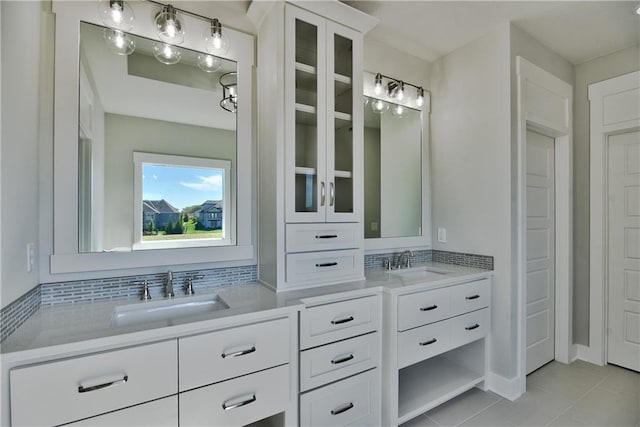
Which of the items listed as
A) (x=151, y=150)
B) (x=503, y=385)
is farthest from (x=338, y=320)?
(x=503, y=385)

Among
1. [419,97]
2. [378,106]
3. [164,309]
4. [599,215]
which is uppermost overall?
[419,97]

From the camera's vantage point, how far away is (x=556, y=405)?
207 cm

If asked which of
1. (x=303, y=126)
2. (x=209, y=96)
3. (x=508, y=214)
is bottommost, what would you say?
(x=508, y=214)

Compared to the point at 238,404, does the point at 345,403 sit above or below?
below

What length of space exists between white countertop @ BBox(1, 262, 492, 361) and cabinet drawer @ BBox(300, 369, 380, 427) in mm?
451

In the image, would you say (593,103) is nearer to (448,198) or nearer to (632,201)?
(632,201)

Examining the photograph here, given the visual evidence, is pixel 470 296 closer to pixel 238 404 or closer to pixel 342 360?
pixel 342 360

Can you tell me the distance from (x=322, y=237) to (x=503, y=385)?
169 centimetres

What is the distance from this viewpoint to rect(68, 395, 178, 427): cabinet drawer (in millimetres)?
1060

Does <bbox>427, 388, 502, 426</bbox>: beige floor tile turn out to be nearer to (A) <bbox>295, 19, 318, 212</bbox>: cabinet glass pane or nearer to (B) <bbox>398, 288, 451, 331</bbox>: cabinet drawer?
(B) <bbox>398, 288, 451, 331</bbox>: cabinet drawer

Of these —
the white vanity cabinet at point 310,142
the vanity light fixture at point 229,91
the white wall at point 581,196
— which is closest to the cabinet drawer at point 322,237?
the white vanity cabinet at point 310,142

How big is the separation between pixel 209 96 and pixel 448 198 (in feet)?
6.44

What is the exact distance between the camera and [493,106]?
7.32 feet

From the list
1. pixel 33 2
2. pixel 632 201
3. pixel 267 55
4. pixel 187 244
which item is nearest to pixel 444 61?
pixel 267 55
